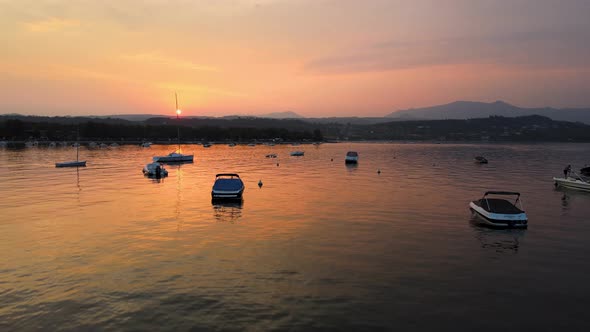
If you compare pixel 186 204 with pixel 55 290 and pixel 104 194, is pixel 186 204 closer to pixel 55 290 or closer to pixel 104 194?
pixel 104 194

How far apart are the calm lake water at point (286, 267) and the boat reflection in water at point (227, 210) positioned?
0.29 m

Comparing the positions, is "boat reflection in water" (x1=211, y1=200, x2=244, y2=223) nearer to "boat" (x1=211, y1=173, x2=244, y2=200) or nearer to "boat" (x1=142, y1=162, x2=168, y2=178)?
"boat" (x1=211, y1=173, x2=244, y2=200)

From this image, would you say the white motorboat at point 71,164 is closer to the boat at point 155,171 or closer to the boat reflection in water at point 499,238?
the boat at point 155,171

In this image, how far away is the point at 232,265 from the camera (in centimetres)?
2253

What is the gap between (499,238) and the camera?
29734mm

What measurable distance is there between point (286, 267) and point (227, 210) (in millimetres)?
19329

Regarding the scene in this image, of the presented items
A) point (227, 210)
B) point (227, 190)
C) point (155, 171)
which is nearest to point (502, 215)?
point (227, 210)

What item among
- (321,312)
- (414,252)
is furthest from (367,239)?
(321,312)

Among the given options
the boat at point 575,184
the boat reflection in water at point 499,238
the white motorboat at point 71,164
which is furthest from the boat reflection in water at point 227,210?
the white motorboat at point 71,164

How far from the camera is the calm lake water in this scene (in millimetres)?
16047

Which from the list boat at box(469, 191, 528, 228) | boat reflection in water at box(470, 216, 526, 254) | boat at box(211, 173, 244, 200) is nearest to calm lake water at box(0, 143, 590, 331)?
boat reflection in water at box(470, 216, 526, 254)

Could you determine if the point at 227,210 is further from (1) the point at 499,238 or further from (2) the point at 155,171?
(2) the point at 155,171

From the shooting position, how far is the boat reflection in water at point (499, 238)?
27.0 metres

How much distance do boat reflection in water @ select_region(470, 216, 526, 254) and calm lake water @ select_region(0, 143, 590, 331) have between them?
163 millimetres
